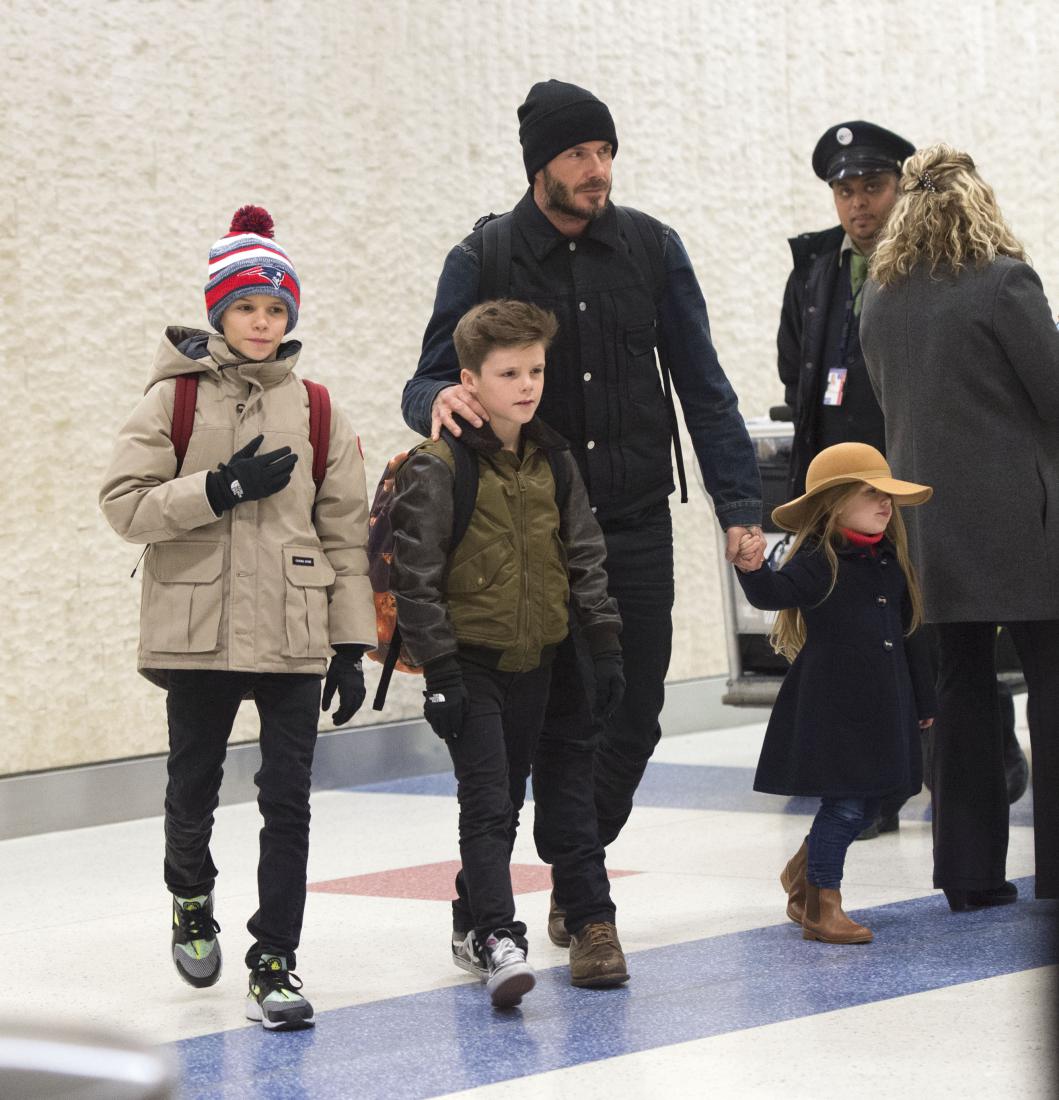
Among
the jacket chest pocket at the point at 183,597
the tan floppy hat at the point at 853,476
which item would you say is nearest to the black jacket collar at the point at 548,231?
the tan floppy hat at the point at 853,476

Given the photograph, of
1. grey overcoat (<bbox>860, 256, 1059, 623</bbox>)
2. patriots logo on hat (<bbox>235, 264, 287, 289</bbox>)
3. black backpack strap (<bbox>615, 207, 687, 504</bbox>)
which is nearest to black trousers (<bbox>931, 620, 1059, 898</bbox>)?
grey overcoat (<bbox>860, 256, 1059, 623</bbox>)

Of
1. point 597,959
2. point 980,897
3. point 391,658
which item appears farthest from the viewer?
point 980,897

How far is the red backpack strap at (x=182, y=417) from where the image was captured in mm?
3623

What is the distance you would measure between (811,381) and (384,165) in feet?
8.24

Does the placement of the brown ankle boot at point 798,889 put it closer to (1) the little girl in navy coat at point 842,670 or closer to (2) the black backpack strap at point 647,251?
(1) the little girl in navy coat at point 842,670

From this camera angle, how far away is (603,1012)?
3.46 m

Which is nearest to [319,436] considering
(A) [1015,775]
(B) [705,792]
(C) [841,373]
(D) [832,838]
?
(D) [832,838]

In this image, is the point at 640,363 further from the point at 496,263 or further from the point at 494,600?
the point at 494,600

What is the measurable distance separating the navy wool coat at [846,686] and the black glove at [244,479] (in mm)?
1134

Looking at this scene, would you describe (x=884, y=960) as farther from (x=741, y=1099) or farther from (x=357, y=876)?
(x=357, y=876)

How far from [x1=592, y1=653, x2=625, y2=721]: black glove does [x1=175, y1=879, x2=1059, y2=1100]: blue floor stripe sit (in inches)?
22.5

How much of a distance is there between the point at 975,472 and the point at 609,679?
1116 mm

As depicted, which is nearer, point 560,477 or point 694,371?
point 560,477

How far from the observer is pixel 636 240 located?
4094mm
